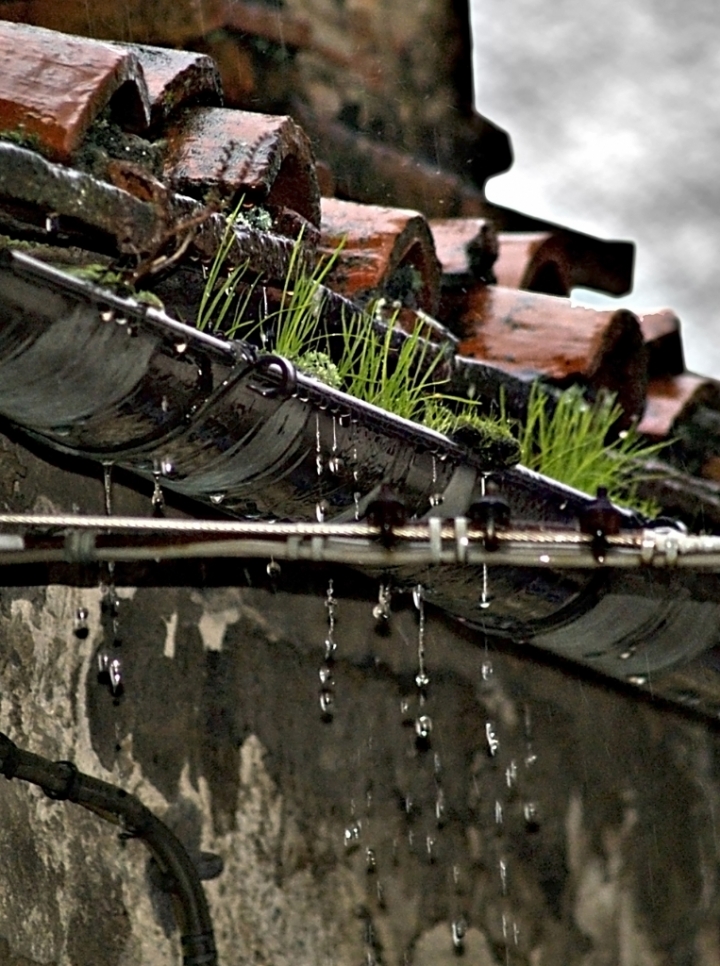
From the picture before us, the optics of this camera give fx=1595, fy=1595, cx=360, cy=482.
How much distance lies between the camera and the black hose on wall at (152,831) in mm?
3527

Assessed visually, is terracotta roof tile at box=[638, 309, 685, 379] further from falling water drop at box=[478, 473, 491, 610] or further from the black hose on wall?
the black hose on wall

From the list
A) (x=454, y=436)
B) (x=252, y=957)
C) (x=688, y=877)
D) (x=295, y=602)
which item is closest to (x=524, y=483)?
(x=454, y=436)

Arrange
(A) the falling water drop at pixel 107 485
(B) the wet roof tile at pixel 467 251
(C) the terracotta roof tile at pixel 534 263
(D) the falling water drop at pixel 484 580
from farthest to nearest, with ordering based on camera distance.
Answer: (C) the terracotta roof tile at pixel 534 263
(B) the wet roof tile at pixel 467 251
(D) the falling water drop at pixel 484 580
(A) the falling water drop at pixel 107 485

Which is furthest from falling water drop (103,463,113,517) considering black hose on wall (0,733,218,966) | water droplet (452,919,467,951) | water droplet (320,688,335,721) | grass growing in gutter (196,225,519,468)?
water droplet (452,919,467,951)

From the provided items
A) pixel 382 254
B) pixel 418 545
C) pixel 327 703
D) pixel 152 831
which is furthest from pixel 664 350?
pixel 418 545

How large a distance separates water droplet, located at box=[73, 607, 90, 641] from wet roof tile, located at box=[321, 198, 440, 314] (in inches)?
45.7

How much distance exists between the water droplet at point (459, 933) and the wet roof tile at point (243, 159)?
77.3 inches

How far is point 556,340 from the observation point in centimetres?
516

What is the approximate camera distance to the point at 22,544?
9.22 ft

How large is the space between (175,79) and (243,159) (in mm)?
302

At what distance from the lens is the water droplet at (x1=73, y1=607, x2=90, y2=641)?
3771 millimetres

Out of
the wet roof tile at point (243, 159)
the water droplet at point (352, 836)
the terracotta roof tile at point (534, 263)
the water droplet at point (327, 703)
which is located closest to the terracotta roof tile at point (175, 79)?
the wet roof tile at point (243, 159)

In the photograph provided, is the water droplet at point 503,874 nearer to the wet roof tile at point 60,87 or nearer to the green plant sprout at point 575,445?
the green plant sprout at point 575,445

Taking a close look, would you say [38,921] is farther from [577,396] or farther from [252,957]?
[577,396]
